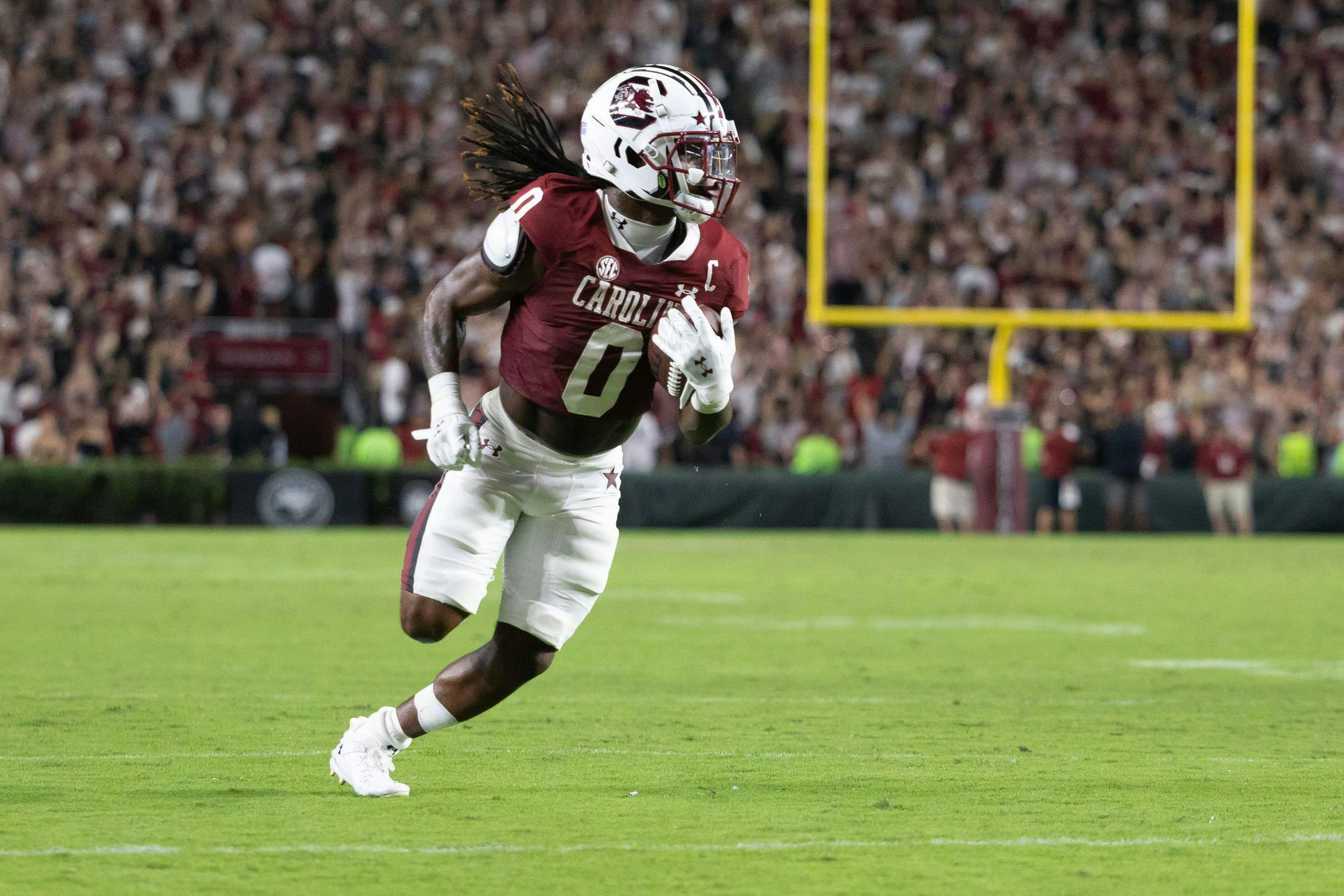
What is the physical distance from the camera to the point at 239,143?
832 inches

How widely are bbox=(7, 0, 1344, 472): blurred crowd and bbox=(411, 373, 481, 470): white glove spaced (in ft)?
39.3

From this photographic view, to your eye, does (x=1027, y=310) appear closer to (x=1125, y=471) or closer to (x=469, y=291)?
(x=1125, y=471)

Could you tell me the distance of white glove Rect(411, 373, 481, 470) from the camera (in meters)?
4.77

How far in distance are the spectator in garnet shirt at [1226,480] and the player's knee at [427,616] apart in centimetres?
1547

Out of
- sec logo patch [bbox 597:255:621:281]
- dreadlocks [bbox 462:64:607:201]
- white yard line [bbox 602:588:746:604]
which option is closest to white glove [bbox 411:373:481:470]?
sec logo patch [bbox 597:255:621:281]

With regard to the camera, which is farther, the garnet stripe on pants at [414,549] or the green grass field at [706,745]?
the garnet stripe on pants at [414,549]

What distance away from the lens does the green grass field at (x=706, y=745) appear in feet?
13.5

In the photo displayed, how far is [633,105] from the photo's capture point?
16.6 feet

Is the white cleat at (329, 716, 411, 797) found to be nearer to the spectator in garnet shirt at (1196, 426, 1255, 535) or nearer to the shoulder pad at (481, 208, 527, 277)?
the shoulder pad at (481, 208, 527, 277)

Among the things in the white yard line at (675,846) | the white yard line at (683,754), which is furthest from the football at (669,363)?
the white yard line at (683,754)

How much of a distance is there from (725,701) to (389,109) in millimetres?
15772

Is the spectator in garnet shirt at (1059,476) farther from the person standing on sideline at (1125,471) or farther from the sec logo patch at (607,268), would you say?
the sec logo patch at (607,268)

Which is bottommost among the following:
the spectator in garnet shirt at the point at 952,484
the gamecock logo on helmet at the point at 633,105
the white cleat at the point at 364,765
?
the spectator in garnet shirt at the point at 952,484

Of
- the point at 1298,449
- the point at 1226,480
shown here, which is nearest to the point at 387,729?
the point at 1226,480
